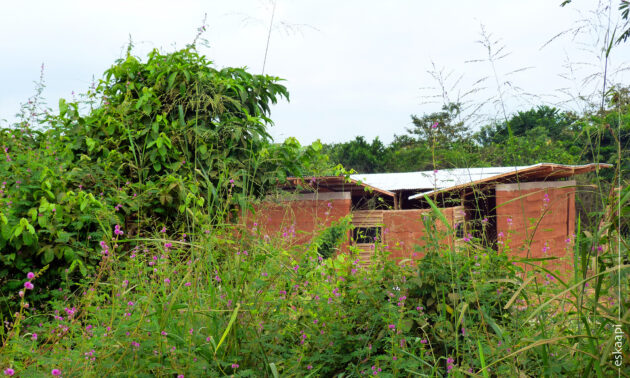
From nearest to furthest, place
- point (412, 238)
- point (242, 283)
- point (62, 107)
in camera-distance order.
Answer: point (242, 283)
point (412, 238)
point (62, 107)

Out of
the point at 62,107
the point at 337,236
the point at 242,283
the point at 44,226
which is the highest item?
the point at 62,107

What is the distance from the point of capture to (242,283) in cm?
223

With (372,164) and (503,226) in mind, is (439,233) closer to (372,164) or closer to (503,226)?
(503,226)

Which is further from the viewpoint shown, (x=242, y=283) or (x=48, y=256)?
(x=48, y=256)

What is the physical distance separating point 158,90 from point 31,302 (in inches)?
96.7

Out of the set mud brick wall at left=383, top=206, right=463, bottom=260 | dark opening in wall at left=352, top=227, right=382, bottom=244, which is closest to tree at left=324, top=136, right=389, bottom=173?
dark opening in wall at left=352, top=227, right=382, bottom=244

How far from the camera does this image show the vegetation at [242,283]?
1897 mm

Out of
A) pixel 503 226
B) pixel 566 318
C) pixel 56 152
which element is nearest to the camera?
pixel 566 318

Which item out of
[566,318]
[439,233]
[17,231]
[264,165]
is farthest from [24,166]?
[566,318]

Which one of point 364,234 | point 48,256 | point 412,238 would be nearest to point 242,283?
point 412,238

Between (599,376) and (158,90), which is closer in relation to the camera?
(599,376)

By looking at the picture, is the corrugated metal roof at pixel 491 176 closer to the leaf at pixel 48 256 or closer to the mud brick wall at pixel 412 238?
the mud brick wall at pixel 412 238

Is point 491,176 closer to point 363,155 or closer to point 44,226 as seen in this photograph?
point 44,226

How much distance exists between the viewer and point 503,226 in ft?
37.4
